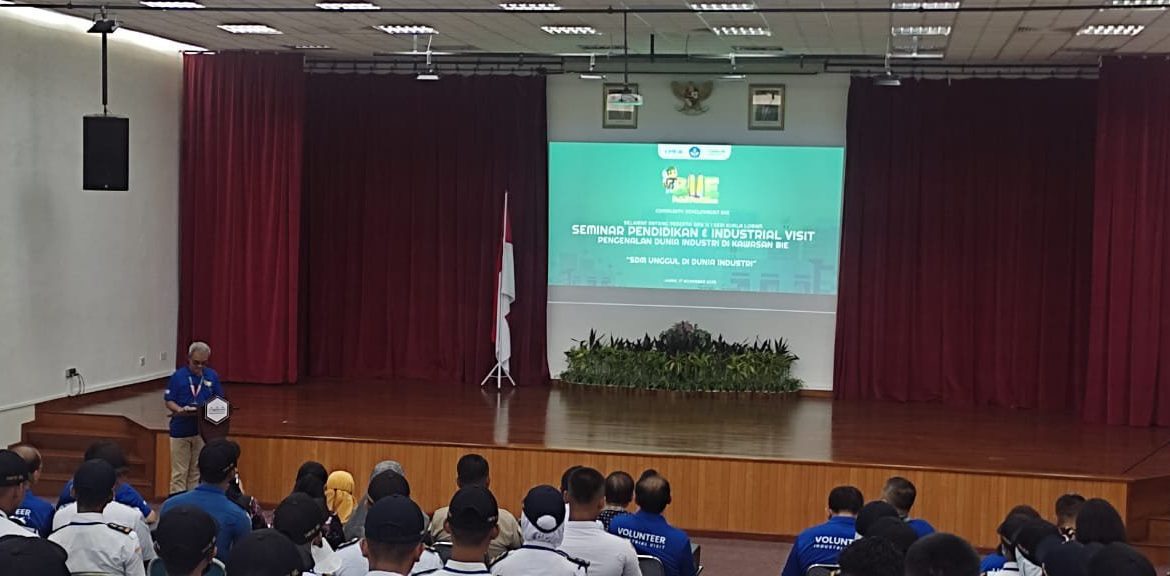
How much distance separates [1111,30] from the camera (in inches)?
416

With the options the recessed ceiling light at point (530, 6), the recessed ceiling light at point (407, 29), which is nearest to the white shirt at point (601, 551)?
the recessed ceiling light at point (530, 6)

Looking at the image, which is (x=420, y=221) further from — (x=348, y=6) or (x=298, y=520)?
(x=298, y=520)

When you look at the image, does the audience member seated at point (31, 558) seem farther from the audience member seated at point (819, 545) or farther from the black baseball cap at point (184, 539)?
the audience member seated at point (819, 545)

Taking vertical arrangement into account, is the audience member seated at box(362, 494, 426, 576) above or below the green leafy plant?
above

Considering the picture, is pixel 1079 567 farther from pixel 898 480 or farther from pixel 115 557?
pixel 115 557

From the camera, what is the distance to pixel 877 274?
46.0ft

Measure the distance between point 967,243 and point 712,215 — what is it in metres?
2.57

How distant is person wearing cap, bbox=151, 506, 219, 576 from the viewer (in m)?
3.48

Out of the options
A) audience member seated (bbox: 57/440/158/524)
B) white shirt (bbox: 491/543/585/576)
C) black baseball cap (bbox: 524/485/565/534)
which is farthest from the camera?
audience member seated (bbox: 57/440/158/524)

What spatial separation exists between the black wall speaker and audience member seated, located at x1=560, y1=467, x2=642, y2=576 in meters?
7.35

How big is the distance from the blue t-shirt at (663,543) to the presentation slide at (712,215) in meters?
8.89

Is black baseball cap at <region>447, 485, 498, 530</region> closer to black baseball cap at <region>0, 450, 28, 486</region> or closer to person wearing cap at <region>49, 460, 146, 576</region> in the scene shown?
person wearing cap at <region>49, 460, 146, 576</region>

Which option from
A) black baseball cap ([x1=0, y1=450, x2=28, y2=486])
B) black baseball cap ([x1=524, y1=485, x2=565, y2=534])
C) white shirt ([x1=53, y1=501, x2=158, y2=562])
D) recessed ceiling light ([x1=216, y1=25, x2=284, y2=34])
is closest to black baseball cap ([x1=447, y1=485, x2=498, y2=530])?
black baseball cap ([x1=524, y1=485, x2=565, y2=534])

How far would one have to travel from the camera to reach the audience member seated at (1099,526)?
15.2 ft
